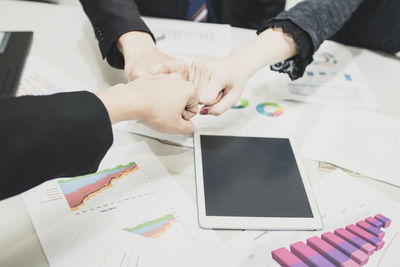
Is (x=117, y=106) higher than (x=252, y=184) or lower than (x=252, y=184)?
higher

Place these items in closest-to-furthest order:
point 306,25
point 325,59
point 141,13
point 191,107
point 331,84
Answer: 1. point 191,107
2. point 306,25
3. point 331,84
4. point 325,59
5. point 141,13

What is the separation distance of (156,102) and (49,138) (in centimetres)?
21

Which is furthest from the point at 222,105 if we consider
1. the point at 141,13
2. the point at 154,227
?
the point at 141,13

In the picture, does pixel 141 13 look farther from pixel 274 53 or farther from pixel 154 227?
pixel 154 227

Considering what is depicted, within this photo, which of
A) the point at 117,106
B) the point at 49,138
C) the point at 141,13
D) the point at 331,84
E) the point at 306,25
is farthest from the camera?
the point at 141,13

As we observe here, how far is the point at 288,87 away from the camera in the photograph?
0.88 metres

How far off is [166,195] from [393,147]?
484mm

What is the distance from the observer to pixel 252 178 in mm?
604

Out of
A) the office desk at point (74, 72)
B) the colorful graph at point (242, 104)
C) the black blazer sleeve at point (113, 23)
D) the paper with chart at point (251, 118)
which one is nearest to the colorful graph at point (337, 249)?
the office desk at point (74, 72)

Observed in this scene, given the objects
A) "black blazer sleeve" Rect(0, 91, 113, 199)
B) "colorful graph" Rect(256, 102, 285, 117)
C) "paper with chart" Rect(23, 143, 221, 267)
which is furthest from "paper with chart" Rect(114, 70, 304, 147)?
"black blazer sleeve" Rect(0, 91, 113, 199)

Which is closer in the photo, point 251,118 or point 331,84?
point 251,118

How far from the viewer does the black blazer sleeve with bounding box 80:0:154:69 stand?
80cm

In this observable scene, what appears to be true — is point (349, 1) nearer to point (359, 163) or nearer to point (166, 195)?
point (359, 163)

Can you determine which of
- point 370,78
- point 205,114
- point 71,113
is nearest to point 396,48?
point 370,78
